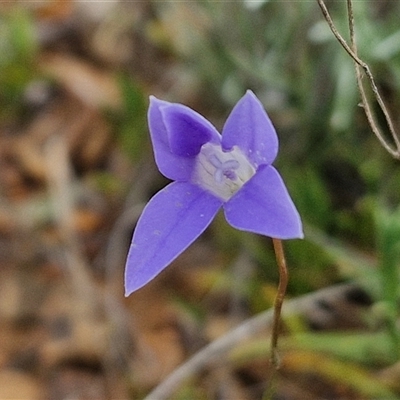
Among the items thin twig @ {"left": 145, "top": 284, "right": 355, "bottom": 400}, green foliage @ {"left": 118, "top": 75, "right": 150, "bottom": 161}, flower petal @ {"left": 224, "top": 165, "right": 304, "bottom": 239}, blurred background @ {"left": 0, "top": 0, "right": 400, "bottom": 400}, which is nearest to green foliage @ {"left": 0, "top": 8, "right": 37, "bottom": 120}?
blurred background @ {"left": 0, "top": 0, "right": 400, "bottom": 400}

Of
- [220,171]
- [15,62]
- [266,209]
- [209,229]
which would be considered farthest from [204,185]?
[15,62]

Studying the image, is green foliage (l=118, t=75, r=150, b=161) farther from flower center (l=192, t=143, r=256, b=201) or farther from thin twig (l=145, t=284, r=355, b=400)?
flower center (l=192, t=143, r=256, b=201)

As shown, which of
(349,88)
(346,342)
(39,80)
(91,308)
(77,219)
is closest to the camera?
(346,342)

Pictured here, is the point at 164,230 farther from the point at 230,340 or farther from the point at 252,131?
the point at 230,340

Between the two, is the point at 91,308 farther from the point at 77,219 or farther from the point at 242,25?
the point at 242,25

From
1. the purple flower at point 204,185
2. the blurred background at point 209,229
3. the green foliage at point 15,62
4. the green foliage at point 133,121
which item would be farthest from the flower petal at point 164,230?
the green foliage at point 15,62

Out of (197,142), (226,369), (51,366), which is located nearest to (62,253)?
(51,366)
